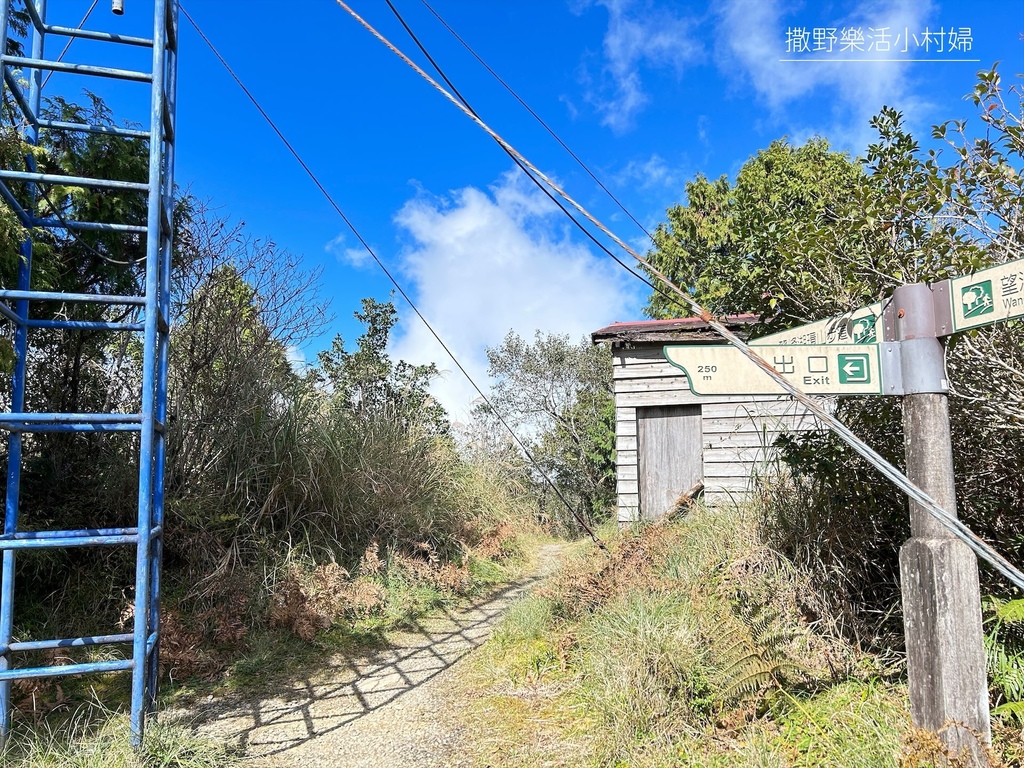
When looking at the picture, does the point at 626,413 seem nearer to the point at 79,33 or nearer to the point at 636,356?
the point at 636,356

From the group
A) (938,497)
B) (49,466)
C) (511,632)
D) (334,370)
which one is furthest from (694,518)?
(334,370)

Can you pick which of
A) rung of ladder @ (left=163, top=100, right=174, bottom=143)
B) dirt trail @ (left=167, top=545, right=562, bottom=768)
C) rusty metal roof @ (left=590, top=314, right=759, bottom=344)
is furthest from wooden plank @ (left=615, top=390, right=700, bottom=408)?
rung of ladder @ (left=163, top=100, right=174, bottom=143)

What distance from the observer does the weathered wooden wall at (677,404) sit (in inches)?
324

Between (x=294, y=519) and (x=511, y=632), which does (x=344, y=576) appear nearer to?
(x=294, y=519)

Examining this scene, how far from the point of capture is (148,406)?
11.1ft

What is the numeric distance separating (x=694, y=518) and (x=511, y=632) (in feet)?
6.42

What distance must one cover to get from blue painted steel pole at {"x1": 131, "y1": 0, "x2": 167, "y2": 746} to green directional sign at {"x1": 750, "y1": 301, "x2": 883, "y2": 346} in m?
3.04

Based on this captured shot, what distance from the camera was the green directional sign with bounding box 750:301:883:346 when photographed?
2.85 meters

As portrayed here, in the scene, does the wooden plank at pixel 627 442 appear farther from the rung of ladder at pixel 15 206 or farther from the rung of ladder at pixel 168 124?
the rung of ladder at pixel 15 206

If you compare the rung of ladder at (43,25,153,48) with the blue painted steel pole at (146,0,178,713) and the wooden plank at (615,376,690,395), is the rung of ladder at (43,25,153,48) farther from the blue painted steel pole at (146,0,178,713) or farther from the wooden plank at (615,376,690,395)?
the wooden plank at (615,376,690,395)

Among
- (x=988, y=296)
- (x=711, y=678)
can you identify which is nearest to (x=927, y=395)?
(x=988, y=296)

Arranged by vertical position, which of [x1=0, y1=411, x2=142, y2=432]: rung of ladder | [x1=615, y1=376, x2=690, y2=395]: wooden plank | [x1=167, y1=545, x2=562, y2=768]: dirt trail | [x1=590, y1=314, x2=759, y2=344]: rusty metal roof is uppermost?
[x1=590, y1=314, x2=759, y2=344]: rusty metal roof

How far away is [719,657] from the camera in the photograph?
362 cm

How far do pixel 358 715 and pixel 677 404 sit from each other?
5.90m
